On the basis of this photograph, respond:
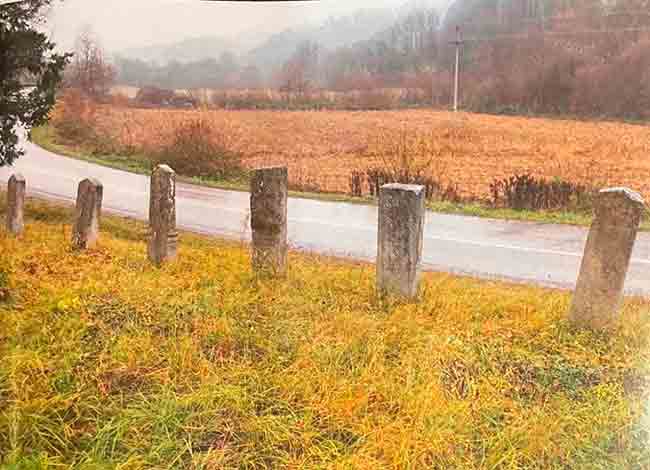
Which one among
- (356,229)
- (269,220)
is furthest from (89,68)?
(356,229)

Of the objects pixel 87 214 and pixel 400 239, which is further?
pixel 87 214

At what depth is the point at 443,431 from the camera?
1058 millimetres

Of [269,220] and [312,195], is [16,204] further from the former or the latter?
[312,195]

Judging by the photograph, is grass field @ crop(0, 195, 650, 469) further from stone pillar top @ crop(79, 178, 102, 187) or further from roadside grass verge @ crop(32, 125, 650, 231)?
stone pillar top @ crop(79, 178, 102, 187)

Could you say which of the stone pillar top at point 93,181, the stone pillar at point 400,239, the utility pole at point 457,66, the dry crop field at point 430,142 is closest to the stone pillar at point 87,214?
the stone pillar top at point 93,181

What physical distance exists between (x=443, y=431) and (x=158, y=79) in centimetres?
106

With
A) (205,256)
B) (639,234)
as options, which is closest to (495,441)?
(639,234)

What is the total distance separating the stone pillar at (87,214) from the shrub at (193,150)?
209 millimetres

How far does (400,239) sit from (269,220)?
0.33 m

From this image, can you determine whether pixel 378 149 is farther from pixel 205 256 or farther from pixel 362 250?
pixel 205 256

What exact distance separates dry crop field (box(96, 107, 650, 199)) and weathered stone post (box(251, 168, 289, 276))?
1.8 inches

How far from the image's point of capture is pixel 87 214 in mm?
1571

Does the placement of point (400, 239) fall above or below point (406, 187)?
below

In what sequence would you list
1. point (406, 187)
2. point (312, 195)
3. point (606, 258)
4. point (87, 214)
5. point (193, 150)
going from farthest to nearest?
point (87, 214) < point (193, 150) < point (312, 195) < point (406, 187) < point (606, 258)
